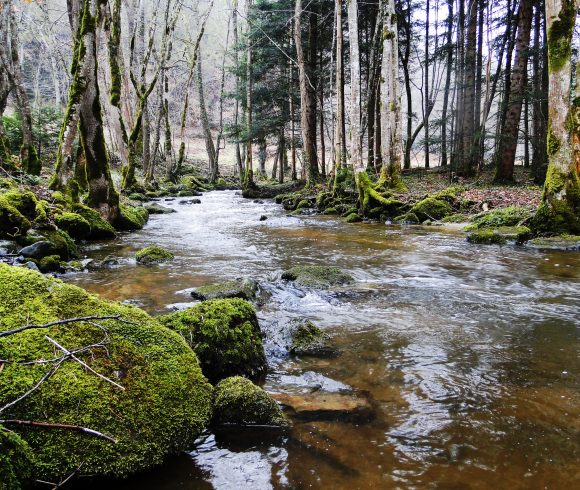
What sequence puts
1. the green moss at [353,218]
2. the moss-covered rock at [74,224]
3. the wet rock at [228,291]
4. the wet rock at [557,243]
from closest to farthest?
1. the wet rock at [228,291]
2. the wet rock at [557,243]
3. the moss-covered rock at [74,224]
4. the green moss at [353,218]

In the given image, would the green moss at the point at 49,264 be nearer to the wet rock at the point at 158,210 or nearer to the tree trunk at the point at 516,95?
the wet rock at the point at 158,210

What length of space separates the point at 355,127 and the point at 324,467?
13870mm

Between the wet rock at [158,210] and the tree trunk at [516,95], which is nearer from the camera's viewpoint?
the tree trunk at [516,95]

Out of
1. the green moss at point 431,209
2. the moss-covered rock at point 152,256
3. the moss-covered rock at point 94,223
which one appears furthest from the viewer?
the green moss at point 431,209

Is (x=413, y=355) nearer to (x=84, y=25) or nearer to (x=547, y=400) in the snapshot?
(x=547, y=400)

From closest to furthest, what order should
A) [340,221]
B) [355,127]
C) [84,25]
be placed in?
[84,25] < [340,221] < [355,127]

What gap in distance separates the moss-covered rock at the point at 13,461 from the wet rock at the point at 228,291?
128 inches

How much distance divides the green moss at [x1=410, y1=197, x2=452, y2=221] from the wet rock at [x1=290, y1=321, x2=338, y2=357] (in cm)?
991

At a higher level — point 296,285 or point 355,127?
point 355,127

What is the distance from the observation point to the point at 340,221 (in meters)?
14.0

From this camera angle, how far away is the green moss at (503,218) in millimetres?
10445

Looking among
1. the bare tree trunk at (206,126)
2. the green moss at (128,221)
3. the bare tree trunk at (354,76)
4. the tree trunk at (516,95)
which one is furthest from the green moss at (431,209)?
the bare tree trunk at (206,126)

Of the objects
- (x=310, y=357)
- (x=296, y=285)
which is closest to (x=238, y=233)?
(x=296, y=285)

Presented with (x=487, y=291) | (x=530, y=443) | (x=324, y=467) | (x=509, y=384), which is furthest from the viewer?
(x=487, y=291)
